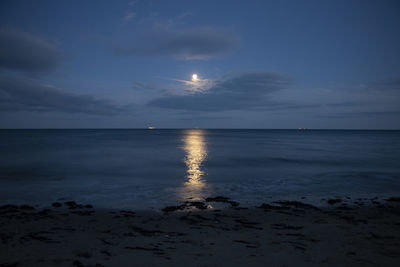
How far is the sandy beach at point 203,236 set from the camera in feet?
22.6

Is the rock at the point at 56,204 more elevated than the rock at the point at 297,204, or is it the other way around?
the rock at the point at 297,204

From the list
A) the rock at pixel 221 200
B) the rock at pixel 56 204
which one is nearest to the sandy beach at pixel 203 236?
the rock at pixel 56 204

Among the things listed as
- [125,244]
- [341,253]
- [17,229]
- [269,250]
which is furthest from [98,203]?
[341,253]

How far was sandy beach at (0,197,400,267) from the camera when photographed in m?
6.88

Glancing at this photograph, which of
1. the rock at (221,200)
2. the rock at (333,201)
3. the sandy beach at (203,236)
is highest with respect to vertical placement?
the sandy beach at (203,236)

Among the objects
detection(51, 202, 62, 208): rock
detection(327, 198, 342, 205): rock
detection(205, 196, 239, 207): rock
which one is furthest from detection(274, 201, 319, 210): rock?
detection(51, 202, 62, 208): rock

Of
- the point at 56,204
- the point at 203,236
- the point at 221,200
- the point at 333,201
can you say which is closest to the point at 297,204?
the point at 333,201

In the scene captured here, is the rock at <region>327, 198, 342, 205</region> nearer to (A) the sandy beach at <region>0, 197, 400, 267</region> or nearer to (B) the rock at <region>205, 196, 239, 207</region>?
(A) the sandy beach at <region>0, 197, 400, 267</region>

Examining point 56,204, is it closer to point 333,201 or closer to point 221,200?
point 221,200

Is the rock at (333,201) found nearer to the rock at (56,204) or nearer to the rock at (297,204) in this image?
the rock at (297,204)

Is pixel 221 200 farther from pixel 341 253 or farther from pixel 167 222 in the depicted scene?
pixel 341 253

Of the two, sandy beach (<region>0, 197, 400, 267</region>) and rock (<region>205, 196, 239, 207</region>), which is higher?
sandy beach (<region>0, 197, 400, 267</region>)

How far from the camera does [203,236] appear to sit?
28.5 feet

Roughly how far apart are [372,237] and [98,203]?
13.5 meters
